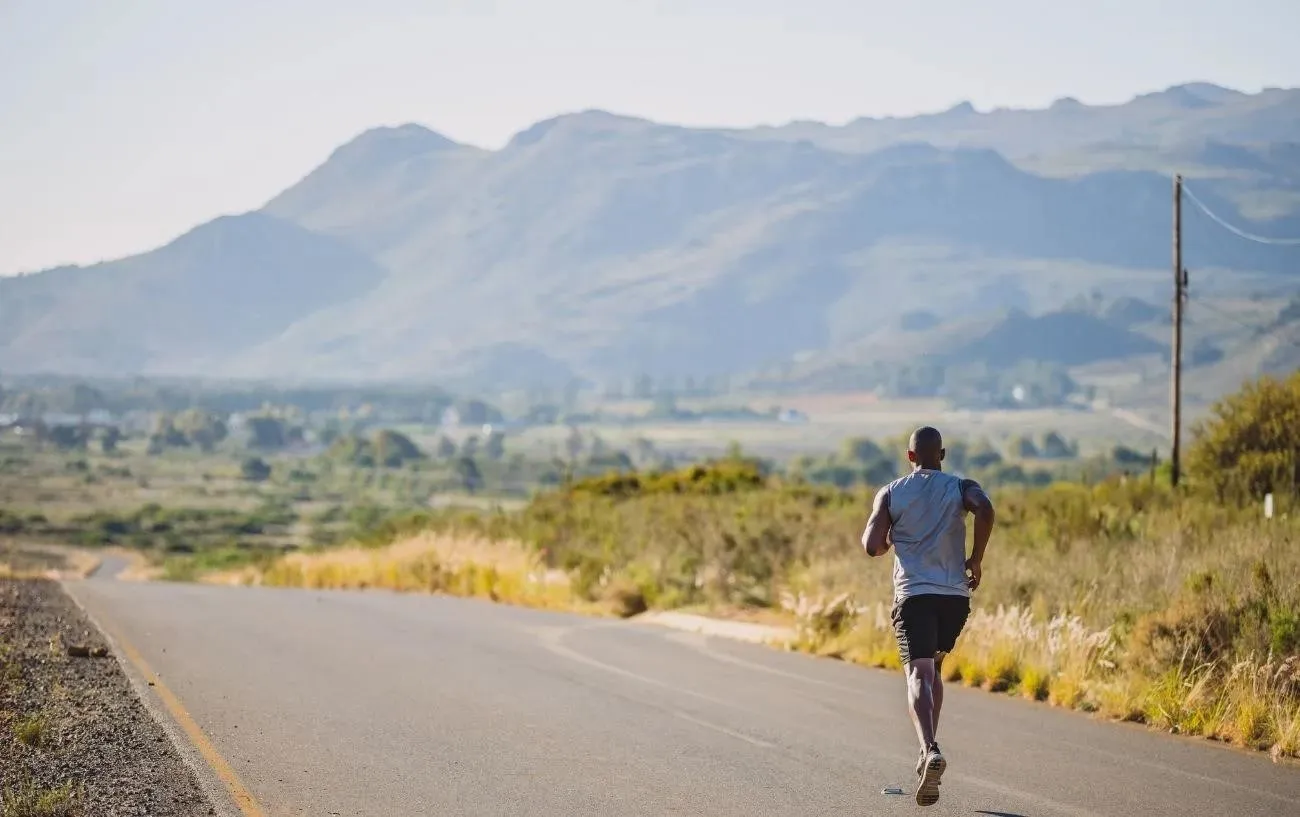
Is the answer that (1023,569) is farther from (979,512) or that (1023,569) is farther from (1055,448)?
(1055,448)

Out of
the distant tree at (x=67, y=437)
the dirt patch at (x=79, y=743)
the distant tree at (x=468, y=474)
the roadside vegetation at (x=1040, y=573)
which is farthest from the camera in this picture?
the distant tree at (x=67, y=437)

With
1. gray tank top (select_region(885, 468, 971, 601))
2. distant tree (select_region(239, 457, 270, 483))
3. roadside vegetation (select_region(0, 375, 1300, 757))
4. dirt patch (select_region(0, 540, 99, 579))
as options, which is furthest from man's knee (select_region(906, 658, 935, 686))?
distant tree (select_region(239, 457, 270, 483))

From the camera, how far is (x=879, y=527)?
10.6 meters

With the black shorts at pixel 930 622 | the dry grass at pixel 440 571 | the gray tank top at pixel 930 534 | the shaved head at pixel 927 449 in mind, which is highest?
the shaved head at pixel 927 449

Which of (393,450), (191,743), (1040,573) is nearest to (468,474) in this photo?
(393,450)

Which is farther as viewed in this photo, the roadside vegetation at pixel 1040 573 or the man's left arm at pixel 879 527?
the roadside vegetation at pixel 1040 573

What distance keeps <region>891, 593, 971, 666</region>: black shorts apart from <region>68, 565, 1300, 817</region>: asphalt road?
0.91 metres

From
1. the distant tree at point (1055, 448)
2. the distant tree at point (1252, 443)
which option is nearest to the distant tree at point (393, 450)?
the distant tree at point (1055, 448)

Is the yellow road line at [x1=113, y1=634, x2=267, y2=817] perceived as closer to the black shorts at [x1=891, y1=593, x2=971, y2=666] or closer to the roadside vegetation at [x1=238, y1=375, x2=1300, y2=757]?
the black shorts at [x1=891, y1=593, x2=971, y2=666]

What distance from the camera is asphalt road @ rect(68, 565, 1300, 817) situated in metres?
10.5

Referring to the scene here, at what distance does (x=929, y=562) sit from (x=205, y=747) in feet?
16.6

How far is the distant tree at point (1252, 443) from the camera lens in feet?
94.1

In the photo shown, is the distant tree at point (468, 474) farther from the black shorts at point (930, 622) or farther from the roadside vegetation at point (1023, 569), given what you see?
the black shorts at point (930, 622)

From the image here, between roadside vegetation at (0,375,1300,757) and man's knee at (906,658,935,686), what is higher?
man's knee at (906,658,935,686)
